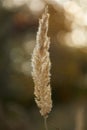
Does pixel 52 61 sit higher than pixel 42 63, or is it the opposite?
pixel 42 63

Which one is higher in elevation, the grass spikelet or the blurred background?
the grass spikelet

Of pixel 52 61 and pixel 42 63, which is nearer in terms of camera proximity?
pixel 42 63

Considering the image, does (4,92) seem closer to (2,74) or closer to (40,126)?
(2,74)

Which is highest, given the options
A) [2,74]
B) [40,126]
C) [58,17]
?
[58,17]

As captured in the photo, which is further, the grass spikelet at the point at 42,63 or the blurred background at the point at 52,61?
the blurred background at the point at 52,61

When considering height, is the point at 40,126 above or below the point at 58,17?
below

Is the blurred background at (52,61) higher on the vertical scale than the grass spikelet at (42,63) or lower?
lower

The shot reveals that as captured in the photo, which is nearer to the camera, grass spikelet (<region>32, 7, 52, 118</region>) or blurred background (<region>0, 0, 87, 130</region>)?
grass spikelet (<region>32, 7, 52, 118</region>)

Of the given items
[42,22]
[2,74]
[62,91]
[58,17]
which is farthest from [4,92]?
[42,22]
